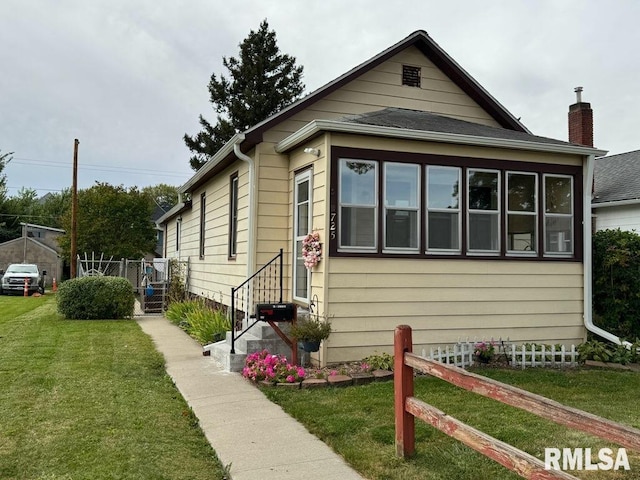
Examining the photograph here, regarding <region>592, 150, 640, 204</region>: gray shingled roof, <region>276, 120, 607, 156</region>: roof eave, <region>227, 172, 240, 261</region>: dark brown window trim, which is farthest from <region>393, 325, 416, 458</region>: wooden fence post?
<region>592, 150, 640, 204</region>: gray shingled roof

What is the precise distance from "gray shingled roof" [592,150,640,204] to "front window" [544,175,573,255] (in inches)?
227

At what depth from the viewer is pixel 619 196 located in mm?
13953

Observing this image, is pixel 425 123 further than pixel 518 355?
Yes

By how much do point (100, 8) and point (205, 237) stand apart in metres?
5.74

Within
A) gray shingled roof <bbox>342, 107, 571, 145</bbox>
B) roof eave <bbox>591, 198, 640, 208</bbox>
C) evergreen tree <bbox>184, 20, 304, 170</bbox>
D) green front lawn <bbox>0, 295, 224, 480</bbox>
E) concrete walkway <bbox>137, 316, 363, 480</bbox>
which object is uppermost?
evergreen tree <bbox>184, 20, 304, 170</bbox>

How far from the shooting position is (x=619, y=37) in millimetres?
12703

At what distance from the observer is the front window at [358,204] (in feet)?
24.8

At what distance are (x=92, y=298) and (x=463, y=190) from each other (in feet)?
32.6

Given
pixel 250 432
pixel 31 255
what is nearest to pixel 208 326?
pixel 250 432

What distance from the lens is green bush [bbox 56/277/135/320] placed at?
13.4m

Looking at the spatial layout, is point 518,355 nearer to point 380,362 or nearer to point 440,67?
point 380,362

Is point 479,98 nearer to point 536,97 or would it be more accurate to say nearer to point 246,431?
point 246,431

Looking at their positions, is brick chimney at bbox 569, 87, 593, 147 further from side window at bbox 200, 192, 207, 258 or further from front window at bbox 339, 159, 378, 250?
side window at bbox 200, 192, 207, 258

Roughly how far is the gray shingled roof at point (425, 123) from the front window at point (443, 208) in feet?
2.18
